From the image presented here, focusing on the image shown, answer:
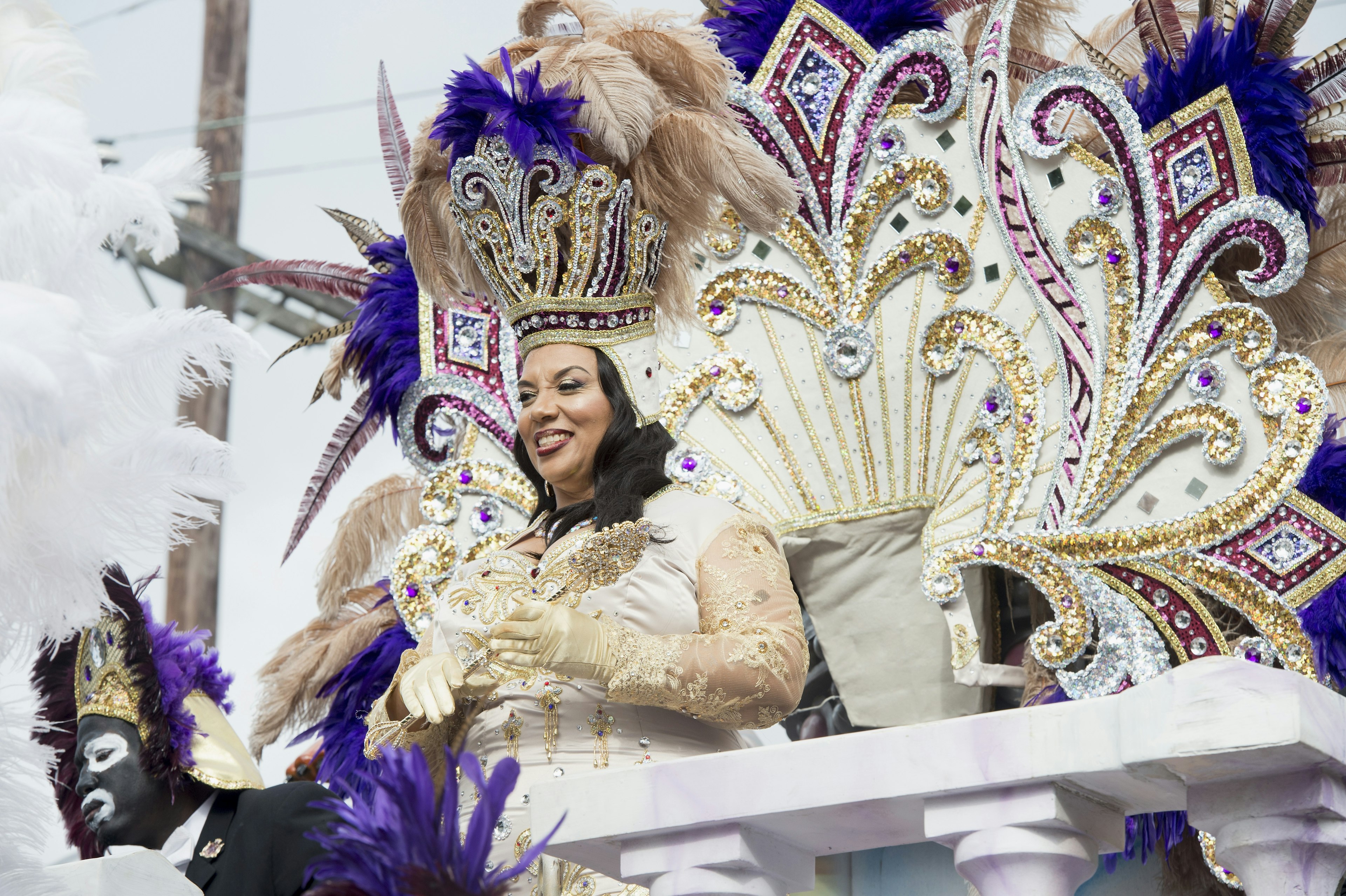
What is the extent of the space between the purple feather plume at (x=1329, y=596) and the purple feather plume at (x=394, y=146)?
6.23 ft

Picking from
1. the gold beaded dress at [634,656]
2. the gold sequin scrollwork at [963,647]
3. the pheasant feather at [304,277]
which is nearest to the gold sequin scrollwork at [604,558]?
the gold beaded dress at [634,656]

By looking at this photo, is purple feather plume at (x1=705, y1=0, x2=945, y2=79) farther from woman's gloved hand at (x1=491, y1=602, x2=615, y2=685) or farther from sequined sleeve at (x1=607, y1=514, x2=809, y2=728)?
woman's gloved hand at (x1=491, y1=602, x2=615, y2=685)

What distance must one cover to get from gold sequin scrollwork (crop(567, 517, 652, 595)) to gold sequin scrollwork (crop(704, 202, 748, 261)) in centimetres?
→ 117

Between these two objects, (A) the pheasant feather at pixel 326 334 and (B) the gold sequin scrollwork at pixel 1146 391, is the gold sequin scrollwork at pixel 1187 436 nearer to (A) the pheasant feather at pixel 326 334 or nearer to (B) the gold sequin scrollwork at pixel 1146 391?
(B) the gold sequin scrollwork at pixel 1146 391

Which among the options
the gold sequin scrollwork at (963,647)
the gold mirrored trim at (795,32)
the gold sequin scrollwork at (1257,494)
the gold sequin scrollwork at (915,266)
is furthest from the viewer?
the gold mirrored trim at (795,32)

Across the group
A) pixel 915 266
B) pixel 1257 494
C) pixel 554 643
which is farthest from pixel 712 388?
pixel 554 643

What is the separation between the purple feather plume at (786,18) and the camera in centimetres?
330

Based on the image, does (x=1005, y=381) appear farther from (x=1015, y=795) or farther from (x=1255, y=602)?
(x=1015, y=795)

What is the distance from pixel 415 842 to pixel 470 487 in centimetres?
208

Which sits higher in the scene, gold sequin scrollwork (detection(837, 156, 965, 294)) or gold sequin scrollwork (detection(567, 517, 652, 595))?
gold sequin scrollwork (detection(837, 156, 965, 294))

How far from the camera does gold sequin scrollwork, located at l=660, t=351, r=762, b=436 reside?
10.7ft

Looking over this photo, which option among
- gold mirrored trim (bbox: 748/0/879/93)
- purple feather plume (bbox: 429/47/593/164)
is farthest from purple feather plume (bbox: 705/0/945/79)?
purple feather plume (bbox: 429/47/593/164)

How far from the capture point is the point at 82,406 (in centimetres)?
162

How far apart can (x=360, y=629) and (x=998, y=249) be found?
146 cm
